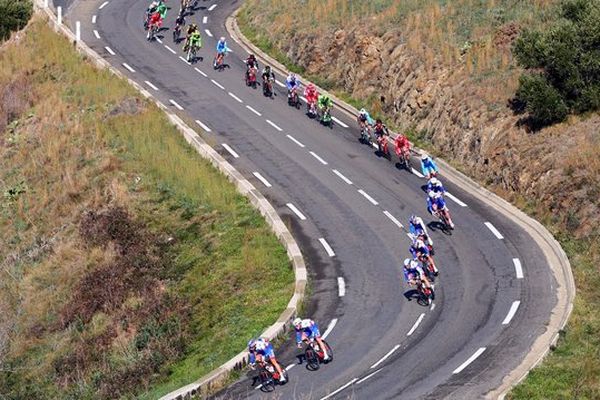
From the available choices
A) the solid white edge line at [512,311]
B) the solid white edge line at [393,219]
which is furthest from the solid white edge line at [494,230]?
the solid white edge line at [512,311]

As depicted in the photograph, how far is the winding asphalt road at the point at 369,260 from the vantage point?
26500 millimetres

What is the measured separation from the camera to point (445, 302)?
30.5 m

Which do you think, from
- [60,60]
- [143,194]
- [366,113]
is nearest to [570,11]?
[366,113]

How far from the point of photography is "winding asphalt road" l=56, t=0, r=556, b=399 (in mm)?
26500

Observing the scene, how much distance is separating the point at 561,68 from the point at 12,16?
36.5 m

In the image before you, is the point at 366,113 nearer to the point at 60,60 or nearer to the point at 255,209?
the point at 255,209

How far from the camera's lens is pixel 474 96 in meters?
42.8

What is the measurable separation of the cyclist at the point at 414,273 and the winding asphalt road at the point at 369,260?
82cm

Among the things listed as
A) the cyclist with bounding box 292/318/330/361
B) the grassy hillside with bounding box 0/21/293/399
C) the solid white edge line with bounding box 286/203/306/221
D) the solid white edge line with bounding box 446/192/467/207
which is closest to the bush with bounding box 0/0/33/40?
the grassy hillside with bounding box 0/21/293/399

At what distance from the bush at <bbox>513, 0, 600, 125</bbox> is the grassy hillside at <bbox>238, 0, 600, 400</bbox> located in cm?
66

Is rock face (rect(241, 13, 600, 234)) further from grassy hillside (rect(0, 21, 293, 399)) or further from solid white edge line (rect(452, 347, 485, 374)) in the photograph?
grassy hillside (rect(0, 21, 293, 399))

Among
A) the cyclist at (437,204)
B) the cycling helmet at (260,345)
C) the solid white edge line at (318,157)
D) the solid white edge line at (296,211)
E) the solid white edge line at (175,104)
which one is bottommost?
the solid white edge line at (175,104)

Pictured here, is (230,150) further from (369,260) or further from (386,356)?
(386,356)

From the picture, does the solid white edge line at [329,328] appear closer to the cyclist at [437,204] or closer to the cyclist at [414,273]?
the cyclist at [414,273]
